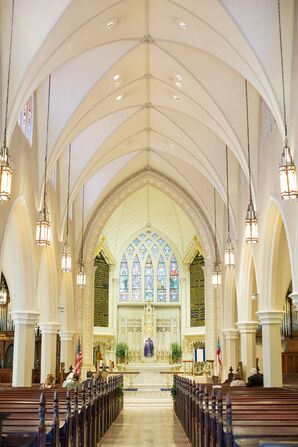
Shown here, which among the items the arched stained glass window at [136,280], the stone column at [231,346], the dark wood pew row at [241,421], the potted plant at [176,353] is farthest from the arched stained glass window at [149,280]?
the dark wood pew row at [241,421]

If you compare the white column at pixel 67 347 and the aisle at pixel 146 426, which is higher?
the white column at pixel 67 347

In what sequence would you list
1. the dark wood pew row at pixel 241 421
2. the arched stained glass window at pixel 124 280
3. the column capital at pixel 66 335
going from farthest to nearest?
the arched stained glass window at pixel 124 280, the column capital at pixel 66 335, the dark wood pew row at pixel 241 421

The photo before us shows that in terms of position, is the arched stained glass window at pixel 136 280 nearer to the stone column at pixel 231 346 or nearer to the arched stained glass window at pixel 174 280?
the arched stained glass window at pixel 174 280

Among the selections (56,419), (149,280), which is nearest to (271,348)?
(56,419)

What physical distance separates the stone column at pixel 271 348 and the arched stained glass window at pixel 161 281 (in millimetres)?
20795

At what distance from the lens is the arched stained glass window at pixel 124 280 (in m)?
40.1

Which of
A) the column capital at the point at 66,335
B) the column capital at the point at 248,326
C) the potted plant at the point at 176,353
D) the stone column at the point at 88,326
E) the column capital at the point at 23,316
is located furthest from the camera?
the potted plant at the point at 176,353

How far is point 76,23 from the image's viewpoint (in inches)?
615

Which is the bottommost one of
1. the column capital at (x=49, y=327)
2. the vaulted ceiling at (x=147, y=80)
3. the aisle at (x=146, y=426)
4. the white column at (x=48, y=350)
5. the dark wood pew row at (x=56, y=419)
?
the aisle at (x=146, y=426)

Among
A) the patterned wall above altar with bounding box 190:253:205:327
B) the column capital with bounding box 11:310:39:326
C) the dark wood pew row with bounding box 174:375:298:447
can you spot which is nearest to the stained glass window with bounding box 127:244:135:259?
the patterned wall above altar with bounding box 190:253:205:327

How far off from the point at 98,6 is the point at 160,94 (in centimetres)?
791

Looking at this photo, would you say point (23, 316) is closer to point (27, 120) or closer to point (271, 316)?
point (27, 120)

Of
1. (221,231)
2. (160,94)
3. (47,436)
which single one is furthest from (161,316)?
(47,436)

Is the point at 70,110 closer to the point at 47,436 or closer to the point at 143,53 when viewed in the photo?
the point at 143,53
